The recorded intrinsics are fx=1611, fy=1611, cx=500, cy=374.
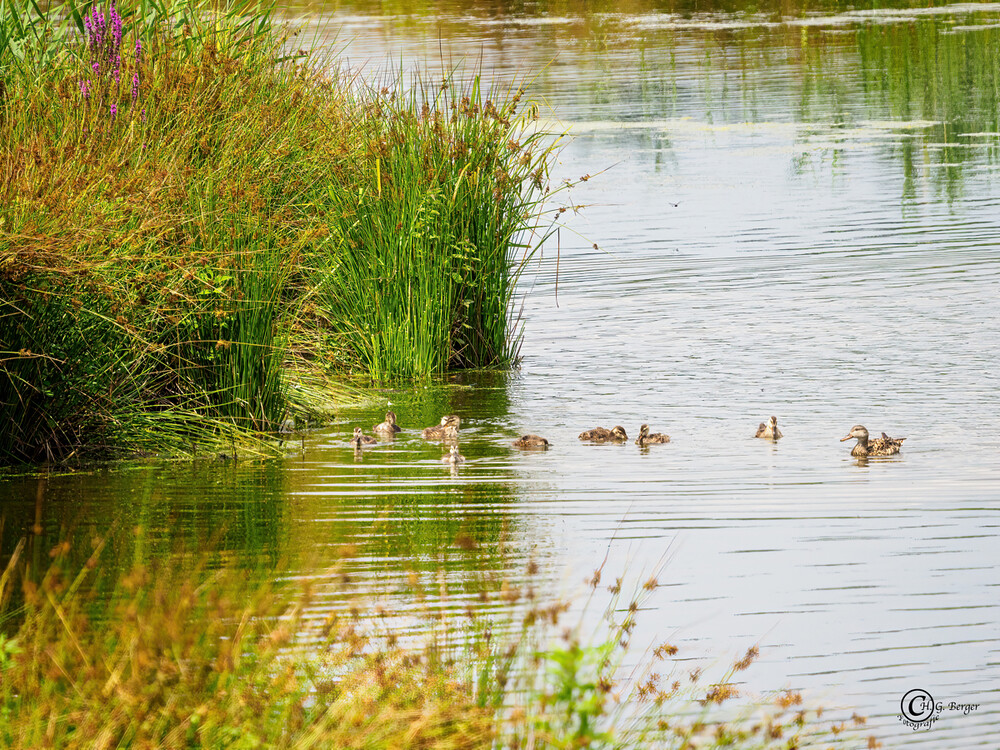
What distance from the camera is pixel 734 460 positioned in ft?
32.0

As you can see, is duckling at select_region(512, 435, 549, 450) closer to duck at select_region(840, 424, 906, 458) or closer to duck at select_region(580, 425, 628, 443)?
duck at select_region(580, 425, 628, 443)

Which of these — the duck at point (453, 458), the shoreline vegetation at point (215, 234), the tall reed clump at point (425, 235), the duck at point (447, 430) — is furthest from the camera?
the tall reed clump at point (425, 235)

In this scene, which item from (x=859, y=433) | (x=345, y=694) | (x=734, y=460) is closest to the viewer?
(x=345, y=694)

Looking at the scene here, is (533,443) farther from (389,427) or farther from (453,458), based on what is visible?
(389,427)

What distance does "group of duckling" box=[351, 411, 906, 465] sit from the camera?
9773 millimetres

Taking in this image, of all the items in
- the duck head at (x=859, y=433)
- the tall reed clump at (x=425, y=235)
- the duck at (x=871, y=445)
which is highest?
the tall reed clump at (x=425, y=235)

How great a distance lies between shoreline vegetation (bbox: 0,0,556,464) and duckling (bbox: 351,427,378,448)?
0.58 metres

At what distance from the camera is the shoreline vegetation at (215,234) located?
9273mm

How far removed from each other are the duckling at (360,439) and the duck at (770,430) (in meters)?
2.47

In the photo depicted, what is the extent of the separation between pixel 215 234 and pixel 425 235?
2433 millimetres

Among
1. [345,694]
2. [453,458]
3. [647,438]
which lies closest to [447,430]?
[453,458]

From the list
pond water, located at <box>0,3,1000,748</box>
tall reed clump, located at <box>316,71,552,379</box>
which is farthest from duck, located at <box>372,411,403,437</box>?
tall reed clump, located at <box>316,71,552,379</box>

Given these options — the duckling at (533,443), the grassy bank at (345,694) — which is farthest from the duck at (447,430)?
the grassy bank at (345,694)

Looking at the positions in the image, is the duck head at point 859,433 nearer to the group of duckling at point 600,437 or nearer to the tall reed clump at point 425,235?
the group of duckling at point 600,437
